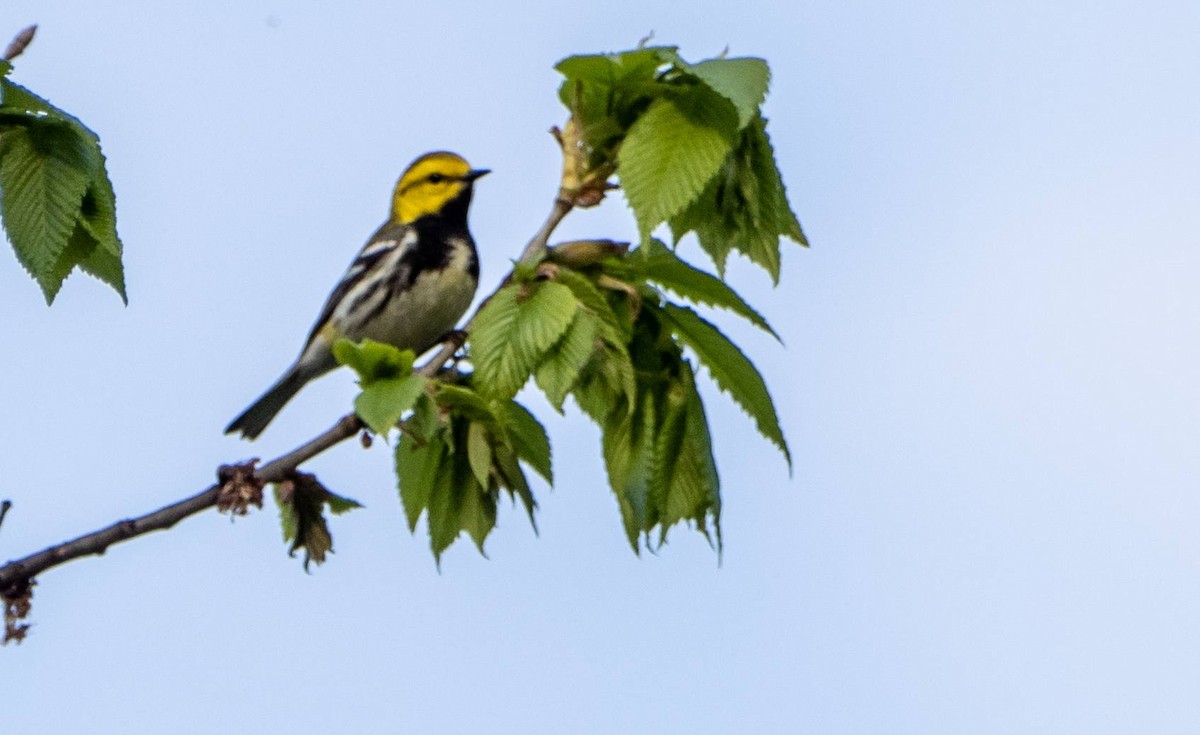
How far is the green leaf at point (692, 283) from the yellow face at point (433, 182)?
413cm

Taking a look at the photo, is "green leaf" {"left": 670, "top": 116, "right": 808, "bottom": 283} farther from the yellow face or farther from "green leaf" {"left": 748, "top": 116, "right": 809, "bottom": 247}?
the yellow face

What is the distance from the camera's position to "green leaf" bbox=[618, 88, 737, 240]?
2.37 metres

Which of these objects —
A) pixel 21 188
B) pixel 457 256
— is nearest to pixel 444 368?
pixel 21 188

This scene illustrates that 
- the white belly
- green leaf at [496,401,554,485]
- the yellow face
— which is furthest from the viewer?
the yellow face

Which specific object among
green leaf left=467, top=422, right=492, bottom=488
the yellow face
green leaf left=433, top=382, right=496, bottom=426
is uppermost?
the yellow face

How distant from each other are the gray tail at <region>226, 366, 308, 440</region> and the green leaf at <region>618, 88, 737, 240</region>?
4539 millimetres

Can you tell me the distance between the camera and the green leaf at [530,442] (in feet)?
8.86

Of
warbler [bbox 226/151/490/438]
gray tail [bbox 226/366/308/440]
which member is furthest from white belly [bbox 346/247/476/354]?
gray tail [bbox 226/366/308/440]

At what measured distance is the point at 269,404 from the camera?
676cm

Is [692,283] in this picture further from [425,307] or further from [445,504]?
[425,307]

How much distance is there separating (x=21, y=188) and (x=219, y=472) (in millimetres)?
546

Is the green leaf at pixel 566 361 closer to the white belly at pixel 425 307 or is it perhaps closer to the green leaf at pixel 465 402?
the green leaf at pixel 465 402

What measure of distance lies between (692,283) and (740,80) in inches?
15.5

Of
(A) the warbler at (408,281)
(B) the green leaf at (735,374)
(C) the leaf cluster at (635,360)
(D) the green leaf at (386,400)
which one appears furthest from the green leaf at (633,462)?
(A) the warbler at (408,281)
